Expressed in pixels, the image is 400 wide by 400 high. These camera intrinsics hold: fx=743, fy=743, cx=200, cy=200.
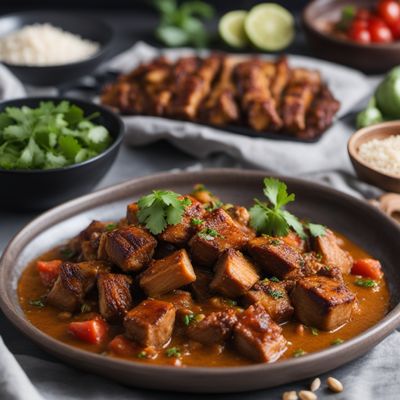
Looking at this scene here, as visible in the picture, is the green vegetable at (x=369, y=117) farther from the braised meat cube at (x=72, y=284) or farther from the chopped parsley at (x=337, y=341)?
the braised meat cube at (x=72, y=284)

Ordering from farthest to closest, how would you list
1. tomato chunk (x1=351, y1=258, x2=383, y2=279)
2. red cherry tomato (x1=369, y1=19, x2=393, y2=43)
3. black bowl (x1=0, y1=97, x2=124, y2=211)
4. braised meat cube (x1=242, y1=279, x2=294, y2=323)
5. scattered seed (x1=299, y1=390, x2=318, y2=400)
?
1. red cherry tomato (x1=369, y1=19, x2=393, y2=43)
2. black bowl (x1=0, y1=97, x2=124, y2=211)
3. tomato chunk (x1=351, y1=258, x2=383, y2=279)
4. braised meat cube (x1=242, y1=279, x2=294, y2=323)
5. scattered seed (x1=299, y1=390, x2=318, y2=400)

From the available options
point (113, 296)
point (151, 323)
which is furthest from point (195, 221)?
point (151, 323)

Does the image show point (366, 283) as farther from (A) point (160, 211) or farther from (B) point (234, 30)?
(B) point (234, 30)

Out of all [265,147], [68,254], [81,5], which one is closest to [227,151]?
[265,147]

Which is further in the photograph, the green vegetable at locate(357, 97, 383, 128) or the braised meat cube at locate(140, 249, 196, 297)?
the green vegetable at locate(357, 97, 383, 128)

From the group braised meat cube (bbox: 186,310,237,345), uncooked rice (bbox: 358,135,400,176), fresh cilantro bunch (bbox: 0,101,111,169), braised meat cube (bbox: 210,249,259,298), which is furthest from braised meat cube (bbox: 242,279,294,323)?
fresh cilantro bunch (bbox: 0,101,111,169)

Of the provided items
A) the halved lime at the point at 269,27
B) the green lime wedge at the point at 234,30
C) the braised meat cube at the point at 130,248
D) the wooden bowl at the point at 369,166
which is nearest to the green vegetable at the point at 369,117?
the wooden bowl at the point at 369,166

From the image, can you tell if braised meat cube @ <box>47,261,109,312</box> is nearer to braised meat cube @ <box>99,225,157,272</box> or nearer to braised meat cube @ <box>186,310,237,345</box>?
braised meat cube @ <box>99,225,157,272</box>
